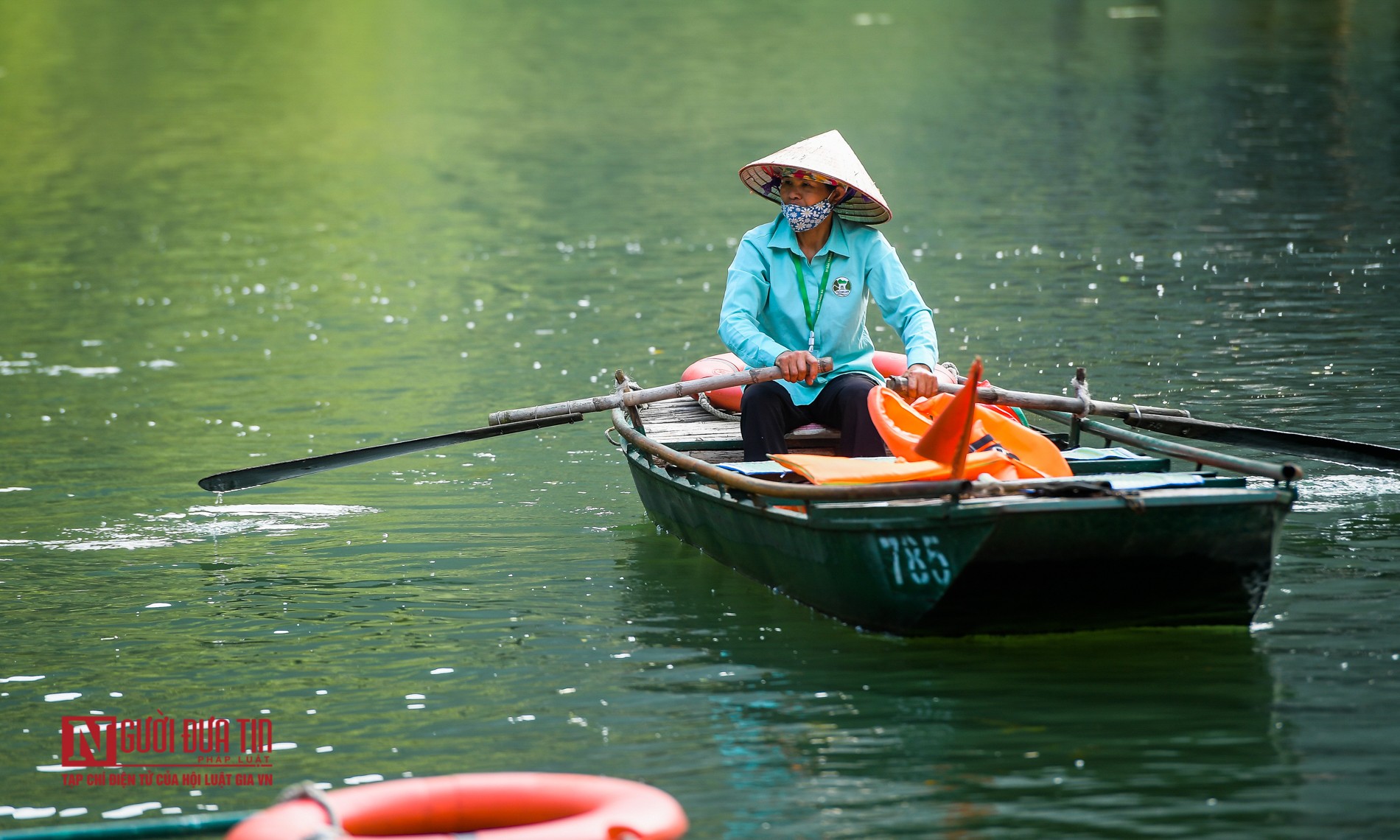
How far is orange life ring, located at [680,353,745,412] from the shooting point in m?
8.55

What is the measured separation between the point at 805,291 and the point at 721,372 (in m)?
1.23

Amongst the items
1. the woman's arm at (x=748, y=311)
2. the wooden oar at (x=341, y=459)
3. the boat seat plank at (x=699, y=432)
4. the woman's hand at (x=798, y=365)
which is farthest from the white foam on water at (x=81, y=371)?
the woman's hand at (x=798, y=365)

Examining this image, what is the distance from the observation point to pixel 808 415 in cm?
755

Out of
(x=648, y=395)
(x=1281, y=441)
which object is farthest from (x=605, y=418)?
(x=1281, y=441)

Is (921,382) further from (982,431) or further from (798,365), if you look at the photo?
(798,365)

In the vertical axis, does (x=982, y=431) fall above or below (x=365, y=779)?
above

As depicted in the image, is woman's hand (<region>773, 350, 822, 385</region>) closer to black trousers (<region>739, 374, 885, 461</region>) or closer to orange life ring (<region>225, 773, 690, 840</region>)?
black trousers (<region>739, 374, 885, 461</region>)

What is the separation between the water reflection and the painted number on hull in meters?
0.37

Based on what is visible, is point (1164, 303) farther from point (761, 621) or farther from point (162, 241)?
point (162, 241)

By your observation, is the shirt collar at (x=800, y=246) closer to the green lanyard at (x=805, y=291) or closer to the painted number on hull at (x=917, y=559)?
the green lanyard at (x=805, y=291)

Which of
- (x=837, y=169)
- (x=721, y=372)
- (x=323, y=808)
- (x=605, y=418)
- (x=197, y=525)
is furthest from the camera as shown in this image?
(x=605, y=418)

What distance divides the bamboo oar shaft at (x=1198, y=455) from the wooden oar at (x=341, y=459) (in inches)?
90.5

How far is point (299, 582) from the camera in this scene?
7.75 metres

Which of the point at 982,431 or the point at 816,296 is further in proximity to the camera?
the point at 816,296
